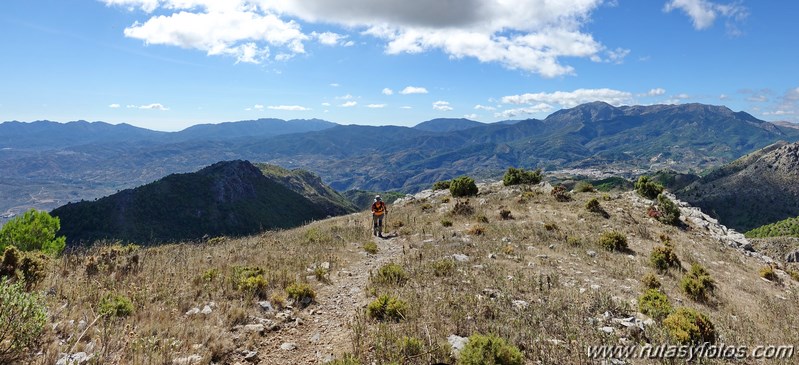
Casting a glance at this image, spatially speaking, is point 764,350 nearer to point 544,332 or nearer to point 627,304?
point 627,304

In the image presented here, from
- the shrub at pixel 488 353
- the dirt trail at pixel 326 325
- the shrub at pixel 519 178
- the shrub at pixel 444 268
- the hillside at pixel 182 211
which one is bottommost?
the hillside at pixel 182 211

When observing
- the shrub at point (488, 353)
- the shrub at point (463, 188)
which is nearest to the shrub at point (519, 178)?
the shrub at point (463, 188)

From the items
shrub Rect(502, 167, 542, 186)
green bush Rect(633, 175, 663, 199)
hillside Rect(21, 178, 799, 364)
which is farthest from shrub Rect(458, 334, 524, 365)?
shrub Rect(502, 167, 542, 186)

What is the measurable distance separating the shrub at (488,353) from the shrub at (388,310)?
8.32ft

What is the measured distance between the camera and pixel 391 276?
1261 centimetres

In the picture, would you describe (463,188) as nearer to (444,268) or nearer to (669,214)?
(669,214)

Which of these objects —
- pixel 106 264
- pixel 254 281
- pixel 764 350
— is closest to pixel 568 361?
pixel 764 350

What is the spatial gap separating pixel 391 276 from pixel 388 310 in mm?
3258

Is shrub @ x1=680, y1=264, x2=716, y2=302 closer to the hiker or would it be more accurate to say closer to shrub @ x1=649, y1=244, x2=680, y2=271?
shrub @ x1=649, y1=244, x2=680, y2=271

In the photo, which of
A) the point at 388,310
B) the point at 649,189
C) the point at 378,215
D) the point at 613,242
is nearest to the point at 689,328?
the point at 388,310

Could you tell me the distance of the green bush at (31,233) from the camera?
3650 centimetres

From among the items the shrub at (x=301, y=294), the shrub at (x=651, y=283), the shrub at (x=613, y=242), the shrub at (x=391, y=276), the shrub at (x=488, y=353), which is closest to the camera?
the shrub at (x=488, y=353)

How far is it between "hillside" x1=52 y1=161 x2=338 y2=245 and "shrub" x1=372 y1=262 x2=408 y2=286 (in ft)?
351

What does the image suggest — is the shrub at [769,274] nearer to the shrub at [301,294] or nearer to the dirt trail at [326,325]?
the dirt trail at [326,325]
